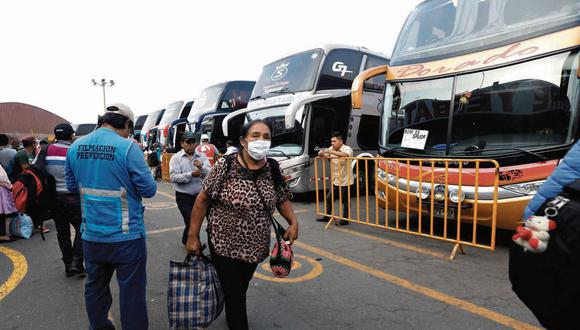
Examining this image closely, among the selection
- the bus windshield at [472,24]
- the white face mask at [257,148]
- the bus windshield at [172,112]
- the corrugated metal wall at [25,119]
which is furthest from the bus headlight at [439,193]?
the corrugated metal wall at [25,119]

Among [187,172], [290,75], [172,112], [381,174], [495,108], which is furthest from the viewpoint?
[172,112]

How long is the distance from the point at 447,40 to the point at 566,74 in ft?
6.12

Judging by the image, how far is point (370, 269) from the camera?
4012mm

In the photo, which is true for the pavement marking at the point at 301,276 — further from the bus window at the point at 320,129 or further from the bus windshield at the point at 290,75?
the bus windshield at the point at 290,75

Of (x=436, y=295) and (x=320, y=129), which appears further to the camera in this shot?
(x=320, y=129)

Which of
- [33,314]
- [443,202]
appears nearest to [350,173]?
[443,202]

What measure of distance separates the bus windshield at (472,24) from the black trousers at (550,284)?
412 centimetres

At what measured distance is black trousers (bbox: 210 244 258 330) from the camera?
2.37m

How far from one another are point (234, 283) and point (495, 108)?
427 centimetres

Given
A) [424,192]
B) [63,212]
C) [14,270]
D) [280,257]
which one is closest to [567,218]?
[280,257]

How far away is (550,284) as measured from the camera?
4.97 feet

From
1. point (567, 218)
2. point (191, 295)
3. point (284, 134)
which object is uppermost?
point (284, 134)

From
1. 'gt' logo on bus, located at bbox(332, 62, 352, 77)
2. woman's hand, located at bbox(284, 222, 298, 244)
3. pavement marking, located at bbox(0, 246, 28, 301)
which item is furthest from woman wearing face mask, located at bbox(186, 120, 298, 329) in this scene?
'gt' logo on bus, located at bbox(332, 62, 352, 77)

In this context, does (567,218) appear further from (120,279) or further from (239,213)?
(120,279)
